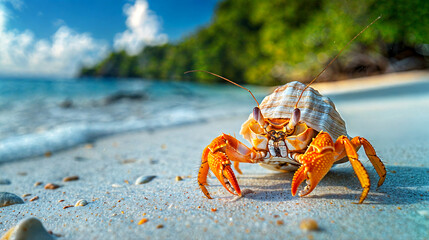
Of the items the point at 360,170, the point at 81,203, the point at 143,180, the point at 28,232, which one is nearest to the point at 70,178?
the point at 143,180

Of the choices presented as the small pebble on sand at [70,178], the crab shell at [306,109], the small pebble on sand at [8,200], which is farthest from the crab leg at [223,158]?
the small pebble on sand at [70,178]

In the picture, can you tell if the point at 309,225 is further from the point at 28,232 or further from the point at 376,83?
the point at 376,83

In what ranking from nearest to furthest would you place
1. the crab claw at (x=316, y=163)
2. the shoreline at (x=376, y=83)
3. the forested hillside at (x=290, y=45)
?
the crab claw at (x=316, y=163), the shoreline at (x=376, y=83), the forested hillside at (x=290, y=45)

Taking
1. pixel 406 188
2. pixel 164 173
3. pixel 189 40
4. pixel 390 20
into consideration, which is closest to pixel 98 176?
pixel 164 173

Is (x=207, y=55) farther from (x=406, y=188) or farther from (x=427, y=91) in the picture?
(x=406, y=188)

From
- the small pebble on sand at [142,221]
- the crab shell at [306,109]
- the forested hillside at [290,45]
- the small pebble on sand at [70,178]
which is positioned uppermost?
the forested hillside at [290,45]

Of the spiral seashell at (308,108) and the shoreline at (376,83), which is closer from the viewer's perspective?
the spiral seashell at (308,108)

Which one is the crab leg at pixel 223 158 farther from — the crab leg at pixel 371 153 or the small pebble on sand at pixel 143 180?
the small pebble on sand at pixel 143 180
